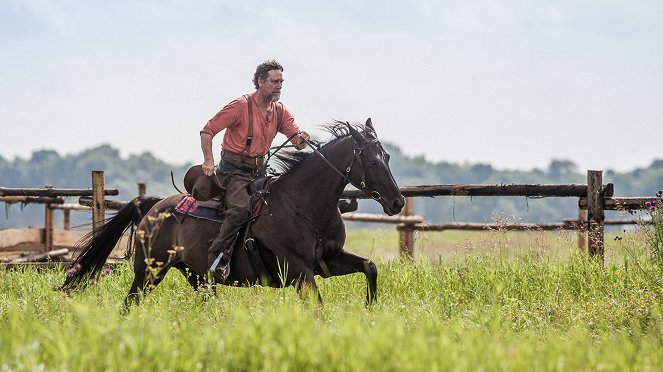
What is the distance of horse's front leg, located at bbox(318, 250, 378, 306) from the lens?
21.9 ft

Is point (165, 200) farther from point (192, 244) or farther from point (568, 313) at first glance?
point (568, 313)

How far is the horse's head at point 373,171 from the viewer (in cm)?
633

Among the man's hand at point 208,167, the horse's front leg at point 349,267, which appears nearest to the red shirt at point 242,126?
the man's hand at point 208,167

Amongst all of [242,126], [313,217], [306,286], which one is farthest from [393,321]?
[242,126]

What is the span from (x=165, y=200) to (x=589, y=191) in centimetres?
462

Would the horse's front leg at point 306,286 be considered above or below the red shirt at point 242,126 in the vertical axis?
below

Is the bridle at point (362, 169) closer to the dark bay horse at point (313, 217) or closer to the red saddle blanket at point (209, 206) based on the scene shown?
the dark bay horse at point (313, 217)

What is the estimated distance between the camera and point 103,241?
8148mm

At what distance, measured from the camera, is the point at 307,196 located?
6.70 meters

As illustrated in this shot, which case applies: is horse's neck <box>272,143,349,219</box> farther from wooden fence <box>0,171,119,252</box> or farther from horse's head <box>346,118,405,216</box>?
wooden fence <box>0,171,119,252</box>

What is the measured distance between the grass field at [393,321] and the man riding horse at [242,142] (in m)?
0.58

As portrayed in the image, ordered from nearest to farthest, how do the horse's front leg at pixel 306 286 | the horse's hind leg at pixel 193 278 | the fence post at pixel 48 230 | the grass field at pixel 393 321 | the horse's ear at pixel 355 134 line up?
the grass field at pixel 393 321 → the horse's front leg at pixel 306 286 → the horse's ear at pixel 355 134 → the horse's hind leg at pixel 193 278 → the fence post at pixel 48 230

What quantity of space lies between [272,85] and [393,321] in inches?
110

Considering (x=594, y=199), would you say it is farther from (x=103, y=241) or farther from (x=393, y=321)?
(x=103, y=241)
